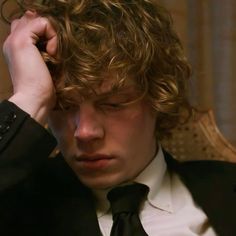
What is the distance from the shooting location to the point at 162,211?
1.11 metres

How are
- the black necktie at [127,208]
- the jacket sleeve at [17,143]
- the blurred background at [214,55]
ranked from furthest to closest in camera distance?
1. the blurred background at [214,55]
2. the black necktie at [127,208]
3. the jacket sleeve at [17,143]

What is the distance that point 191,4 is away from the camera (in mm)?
1666

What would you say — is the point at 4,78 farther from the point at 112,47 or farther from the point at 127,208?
the point at 127,208

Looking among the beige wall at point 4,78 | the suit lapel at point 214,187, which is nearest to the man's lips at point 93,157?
the suit lapel at point 214,187

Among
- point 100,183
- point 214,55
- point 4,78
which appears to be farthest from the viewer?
point 214,55

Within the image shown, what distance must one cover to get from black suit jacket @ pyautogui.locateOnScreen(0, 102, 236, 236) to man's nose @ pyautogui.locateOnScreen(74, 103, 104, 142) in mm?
62

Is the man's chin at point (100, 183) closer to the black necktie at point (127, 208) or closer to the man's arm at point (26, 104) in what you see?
the black necktie at point (127, 208)

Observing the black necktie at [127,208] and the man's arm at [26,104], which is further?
the black necktie at [127,208]

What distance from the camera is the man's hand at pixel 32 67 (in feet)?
3.15

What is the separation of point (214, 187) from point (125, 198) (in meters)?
0.25

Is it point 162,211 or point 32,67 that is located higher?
point 32,67

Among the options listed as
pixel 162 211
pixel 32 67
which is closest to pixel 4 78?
pixel 32 67

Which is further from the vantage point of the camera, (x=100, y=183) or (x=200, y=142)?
(x=200, y=142)

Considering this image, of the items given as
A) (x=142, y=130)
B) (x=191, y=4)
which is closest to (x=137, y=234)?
Result: (x=142, y=130)
